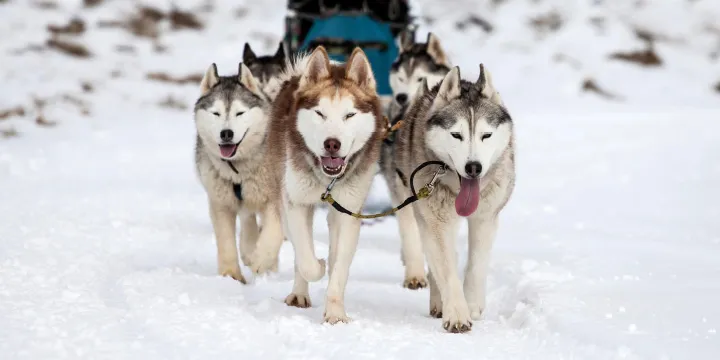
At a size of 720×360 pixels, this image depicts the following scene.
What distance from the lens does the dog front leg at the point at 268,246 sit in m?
4.38

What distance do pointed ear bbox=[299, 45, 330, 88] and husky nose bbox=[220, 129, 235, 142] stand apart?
2.60 ft

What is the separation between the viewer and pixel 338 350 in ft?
10.3

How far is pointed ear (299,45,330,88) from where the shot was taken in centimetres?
376

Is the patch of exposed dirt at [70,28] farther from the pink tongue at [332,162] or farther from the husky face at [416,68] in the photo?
the pink tongue at [332,162]

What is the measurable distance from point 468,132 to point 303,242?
90 centimetres

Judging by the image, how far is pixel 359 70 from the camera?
381 centimetres

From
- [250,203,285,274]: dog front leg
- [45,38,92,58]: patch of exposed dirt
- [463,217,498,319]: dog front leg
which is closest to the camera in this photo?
[463,217,498,319]: dog front leg

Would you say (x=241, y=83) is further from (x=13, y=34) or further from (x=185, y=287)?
(x=13, y=34)

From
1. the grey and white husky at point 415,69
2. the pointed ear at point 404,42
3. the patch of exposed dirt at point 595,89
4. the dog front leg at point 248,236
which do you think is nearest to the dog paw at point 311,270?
the dog front leg at point 248,236

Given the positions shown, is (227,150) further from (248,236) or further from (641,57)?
(641,57)

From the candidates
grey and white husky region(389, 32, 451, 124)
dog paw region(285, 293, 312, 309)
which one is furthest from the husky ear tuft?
grey and white husky region(389, 32, 451, 124)

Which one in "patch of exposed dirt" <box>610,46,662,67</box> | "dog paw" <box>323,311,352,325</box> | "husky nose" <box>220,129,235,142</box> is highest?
"patch of exposed dirt" <box>610,46,662,67</box>

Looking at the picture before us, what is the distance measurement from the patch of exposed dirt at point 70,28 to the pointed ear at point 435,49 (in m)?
12.3

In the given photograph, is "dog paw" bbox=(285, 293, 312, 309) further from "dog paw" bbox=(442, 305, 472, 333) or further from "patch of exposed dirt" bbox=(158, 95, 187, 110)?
"patch of exposed dirt" bbox=(158, 95, 187, 110)
